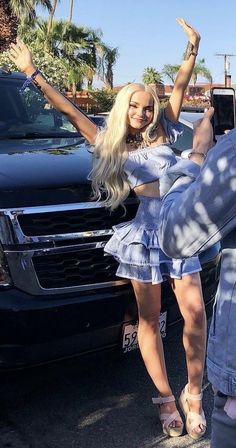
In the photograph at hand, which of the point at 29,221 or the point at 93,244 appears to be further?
the point at 93,244

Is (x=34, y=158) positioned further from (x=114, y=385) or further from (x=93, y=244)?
(x=114, y=385)

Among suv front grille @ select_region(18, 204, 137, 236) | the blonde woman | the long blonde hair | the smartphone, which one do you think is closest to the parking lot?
the blonde woman

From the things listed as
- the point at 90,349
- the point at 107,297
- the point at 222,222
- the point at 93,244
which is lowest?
the point at 90,349

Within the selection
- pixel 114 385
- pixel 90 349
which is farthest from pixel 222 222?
pixel 114 385

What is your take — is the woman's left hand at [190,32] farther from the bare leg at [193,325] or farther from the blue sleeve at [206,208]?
the blue sleeve at [206,208]

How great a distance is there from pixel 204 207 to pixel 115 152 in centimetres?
170

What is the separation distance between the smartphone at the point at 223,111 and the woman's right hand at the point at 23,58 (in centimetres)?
144

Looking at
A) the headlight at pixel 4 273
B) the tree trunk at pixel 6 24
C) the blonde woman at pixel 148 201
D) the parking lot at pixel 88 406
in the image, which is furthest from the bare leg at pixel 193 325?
the tree trunk at pixel 6 24

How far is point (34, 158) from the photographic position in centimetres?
345

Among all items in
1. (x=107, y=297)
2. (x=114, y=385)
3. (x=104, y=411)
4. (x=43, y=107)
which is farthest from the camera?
(x=43, y=107)

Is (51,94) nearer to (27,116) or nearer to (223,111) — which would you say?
(27,116)

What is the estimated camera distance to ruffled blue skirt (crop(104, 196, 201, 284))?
9.65ft

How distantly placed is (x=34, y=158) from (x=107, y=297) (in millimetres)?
943

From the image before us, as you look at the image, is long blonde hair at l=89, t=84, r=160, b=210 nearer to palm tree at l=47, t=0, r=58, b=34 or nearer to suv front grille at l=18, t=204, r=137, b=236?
suv front grille at l=18, t=204, r=137, b=236
